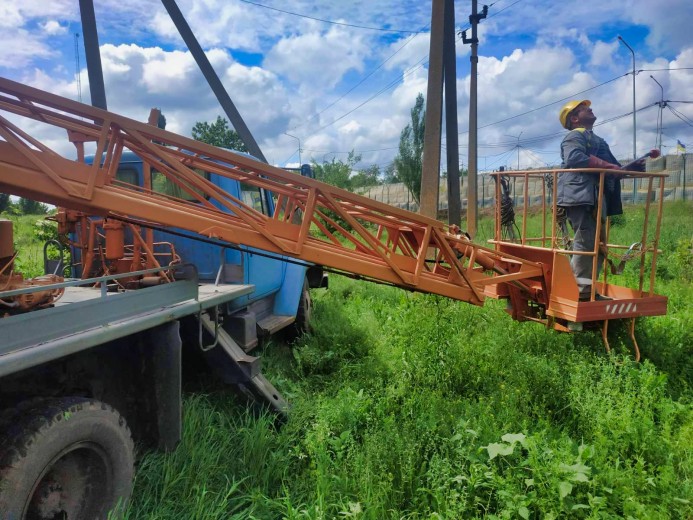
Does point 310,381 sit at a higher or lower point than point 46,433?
lower

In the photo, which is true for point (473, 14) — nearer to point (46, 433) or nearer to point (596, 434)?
point (596, 434)

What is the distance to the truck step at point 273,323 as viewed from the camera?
4.99m

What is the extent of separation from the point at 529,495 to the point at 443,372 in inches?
64.0

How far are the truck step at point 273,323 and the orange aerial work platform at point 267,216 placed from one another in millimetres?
1510

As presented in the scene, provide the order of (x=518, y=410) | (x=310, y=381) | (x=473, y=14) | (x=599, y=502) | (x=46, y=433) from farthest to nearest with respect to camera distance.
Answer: (x=473, y=14) < (x=310, y=381) < (x=518, y=410) < (x=599, y=502) < (x=46, y=433)

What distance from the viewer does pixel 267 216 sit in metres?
3.74

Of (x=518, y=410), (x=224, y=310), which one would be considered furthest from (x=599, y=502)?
(x=224, y=310)

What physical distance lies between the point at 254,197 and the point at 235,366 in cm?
226

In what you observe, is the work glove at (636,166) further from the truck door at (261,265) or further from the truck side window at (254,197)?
the truck side window at (254,197)

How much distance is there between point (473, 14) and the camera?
16109 millimetres

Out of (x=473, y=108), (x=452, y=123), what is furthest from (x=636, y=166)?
(x=473, y=108)

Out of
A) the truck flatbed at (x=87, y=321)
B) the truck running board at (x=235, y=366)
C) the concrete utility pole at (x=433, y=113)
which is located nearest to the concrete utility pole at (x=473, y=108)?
the concrete utility pole at (x=433, y=113)

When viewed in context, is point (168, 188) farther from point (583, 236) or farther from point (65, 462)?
point (583, 236)

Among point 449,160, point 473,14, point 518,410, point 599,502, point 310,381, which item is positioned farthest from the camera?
point 473,14
